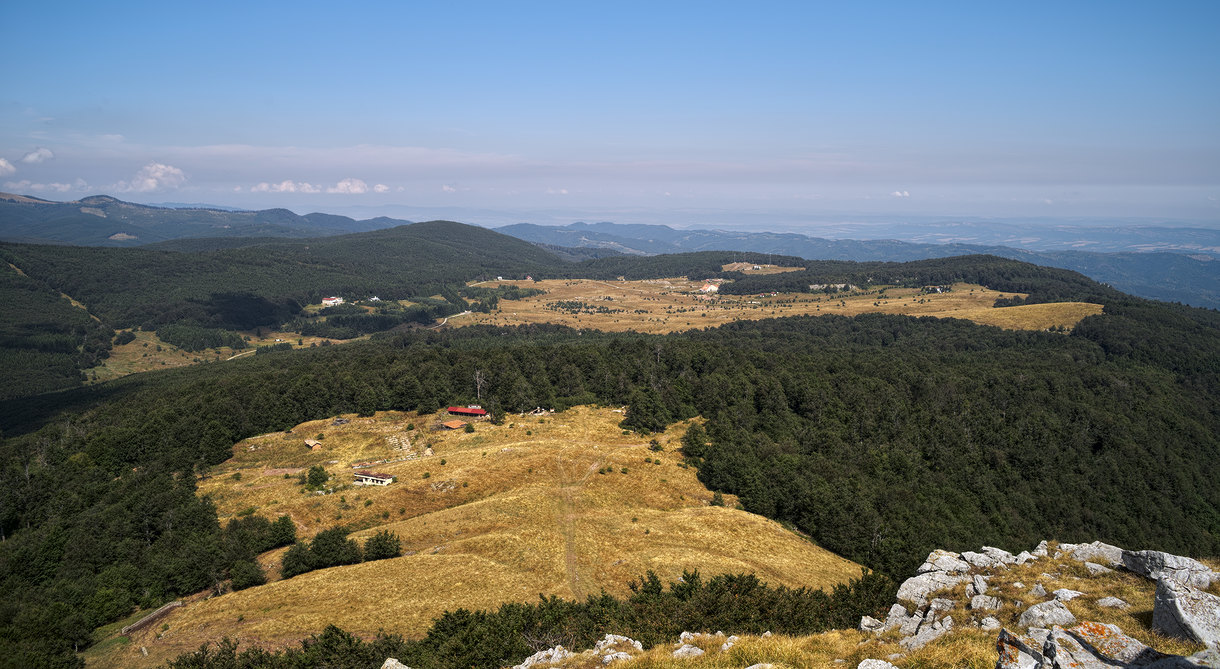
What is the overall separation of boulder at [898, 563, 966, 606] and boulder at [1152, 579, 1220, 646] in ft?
33.5

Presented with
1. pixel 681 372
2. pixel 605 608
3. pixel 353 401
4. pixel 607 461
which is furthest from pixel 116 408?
pixel 605 608

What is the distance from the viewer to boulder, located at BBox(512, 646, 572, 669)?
24328 millimetres

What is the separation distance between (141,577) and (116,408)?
75304 millimetres

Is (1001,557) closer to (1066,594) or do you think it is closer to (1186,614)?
(1066,594)

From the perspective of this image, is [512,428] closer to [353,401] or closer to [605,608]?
[353,401]

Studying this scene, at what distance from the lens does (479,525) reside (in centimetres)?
5622

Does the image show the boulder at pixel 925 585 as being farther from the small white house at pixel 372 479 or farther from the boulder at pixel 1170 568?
the small white house at pixel 372 479

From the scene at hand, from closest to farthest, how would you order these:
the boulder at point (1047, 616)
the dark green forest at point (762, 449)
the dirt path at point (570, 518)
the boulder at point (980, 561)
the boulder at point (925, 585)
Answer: the boulder at point (1047, 616) → the boulder at point (925, 585) → the boulder at point (980, 561) → the dirt path at point (570, 518) → the dark green forest at point (762, 449)

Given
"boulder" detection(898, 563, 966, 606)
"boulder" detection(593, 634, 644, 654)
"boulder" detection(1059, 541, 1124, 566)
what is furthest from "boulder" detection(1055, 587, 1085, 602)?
"boulder" detection(593, 634, 644, 654)

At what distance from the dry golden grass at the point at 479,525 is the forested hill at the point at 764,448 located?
5.25 metres

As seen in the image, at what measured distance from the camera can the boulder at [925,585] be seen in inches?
1064

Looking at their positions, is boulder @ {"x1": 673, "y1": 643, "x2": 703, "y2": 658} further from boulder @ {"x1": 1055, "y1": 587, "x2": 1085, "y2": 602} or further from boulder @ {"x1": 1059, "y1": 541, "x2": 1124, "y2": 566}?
boulder @ {"x1": 1059, "y1": 541, "x2": 1124, "y2": 566}

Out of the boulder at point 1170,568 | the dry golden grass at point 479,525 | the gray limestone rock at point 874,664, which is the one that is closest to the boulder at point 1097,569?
the boulder at point 1170,568

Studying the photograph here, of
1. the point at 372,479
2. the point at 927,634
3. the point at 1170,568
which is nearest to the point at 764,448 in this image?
the point at 372,479
